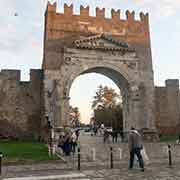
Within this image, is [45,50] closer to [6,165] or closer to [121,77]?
[121,77]

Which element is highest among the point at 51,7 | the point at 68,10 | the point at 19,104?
the point at 51,7

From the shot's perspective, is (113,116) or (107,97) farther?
(107,97)

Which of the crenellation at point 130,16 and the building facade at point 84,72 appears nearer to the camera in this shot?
the building facade at point 84,72

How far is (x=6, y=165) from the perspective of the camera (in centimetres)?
994

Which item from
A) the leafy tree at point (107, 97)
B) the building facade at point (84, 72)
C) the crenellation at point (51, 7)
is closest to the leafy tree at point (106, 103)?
the leafy tree at point (107, 97)

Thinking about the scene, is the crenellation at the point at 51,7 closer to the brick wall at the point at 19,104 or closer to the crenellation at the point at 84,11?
the crenellation at the point at 84,11

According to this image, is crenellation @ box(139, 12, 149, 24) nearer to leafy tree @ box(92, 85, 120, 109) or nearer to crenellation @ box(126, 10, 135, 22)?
crenellation @ box(126, 10, 135, 22)

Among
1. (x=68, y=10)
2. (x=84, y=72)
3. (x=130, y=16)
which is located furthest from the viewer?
(x=130, y=16)

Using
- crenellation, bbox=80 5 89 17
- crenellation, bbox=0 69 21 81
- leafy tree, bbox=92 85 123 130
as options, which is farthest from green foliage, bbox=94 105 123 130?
crenellation, bbox=0 69 21 81

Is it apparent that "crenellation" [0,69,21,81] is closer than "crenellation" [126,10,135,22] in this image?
Yes

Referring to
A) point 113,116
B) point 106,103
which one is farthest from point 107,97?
point 113,116

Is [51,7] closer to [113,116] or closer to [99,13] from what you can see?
[99,13]

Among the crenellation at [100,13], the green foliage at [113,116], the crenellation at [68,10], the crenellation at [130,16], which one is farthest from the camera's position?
the green foliage at [113,116]

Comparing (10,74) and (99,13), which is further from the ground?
(99,13)
